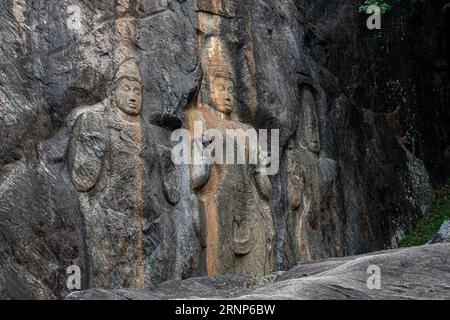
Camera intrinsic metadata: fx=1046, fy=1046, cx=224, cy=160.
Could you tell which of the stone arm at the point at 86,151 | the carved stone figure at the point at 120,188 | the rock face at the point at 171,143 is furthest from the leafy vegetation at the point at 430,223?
the stone arm at the point at 86,151

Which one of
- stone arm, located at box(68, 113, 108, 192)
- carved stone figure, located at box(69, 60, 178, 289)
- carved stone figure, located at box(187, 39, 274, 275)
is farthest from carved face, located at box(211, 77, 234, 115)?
stone arm, located at box(68, 113, 108, 192)

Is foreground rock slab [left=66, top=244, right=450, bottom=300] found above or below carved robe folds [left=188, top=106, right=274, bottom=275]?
below

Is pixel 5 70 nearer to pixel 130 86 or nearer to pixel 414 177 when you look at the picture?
pixel 130 86

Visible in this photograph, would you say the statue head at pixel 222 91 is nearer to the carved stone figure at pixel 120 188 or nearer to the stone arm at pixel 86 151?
the carved stone figure at pixel 120 188

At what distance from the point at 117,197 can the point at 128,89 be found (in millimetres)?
1785

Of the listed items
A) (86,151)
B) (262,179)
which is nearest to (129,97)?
(86,151)

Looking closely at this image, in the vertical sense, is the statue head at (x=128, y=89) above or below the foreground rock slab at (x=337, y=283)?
above

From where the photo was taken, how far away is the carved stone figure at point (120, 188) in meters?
14.9

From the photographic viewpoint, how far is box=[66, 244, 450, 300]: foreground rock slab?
10.2 m

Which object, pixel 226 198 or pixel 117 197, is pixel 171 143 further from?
pixel 117 197

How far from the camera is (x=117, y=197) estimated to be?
1521cm

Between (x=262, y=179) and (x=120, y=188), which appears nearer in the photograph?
(x=120, y=188)

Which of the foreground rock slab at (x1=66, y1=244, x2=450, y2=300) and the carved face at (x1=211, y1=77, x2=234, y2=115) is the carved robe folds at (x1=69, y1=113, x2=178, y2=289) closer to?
the carved face at (x1=211, y1=77, x2=234, y2=115)

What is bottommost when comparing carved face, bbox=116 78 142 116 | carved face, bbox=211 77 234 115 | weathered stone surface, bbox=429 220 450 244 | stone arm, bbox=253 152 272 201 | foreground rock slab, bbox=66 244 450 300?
foreground rock slab, bbox=66 244 450 300
